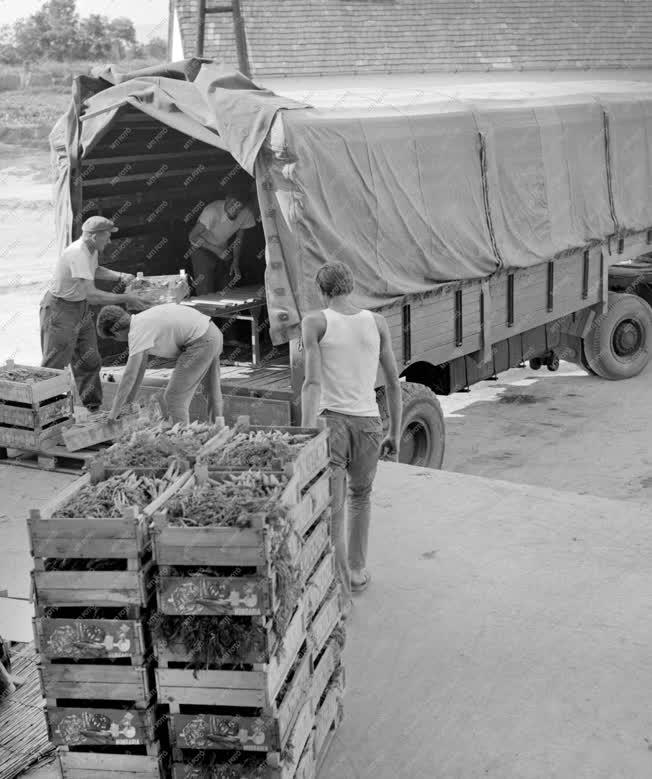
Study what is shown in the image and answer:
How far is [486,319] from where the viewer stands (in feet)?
35.4

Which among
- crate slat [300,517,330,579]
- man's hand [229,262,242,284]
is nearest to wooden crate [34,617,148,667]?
crate slat [300,517,330,579]

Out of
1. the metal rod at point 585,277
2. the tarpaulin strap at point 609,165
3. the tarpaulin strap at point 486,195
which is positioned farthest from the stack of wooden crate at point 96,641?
the tarpaulin strap at point 609,165

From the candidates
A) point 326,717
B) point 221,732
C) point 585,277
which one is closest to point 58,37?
point 585,277

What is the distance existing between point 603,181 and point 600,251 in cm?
82

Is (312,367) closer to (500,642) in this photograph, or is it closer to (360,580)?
(360,580)

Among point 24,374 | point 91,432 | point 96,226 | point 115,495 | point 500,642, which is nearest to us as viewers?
point 115,495

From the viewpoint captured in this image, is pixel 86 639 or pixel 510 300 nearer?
pixel 86 639

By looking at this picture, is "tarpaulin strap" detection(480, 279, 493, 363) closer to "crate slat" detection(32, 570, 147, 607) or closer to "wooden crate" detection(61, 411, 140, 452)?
"wooden crate" detection(61, 411, 140, 452)

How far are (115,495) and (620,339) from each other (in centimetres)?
1064

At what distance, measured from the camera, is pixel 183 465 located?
16.5 ft

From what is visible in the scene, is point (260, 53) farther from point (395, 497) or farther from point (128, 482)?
point (128, 482)

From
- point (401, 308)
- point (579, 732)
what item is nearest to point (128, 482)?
point (579, 732)

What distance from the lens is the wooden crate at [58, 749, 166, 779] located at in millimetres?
4383

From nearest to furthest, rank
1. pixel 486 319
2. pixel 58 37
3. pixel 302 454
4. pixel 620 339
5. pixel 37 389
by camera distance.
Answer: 1. pixel 302 454
2. pixel 37 389
3. pixel 486 319
4. pixel 620 339
5. pixel 58 37
